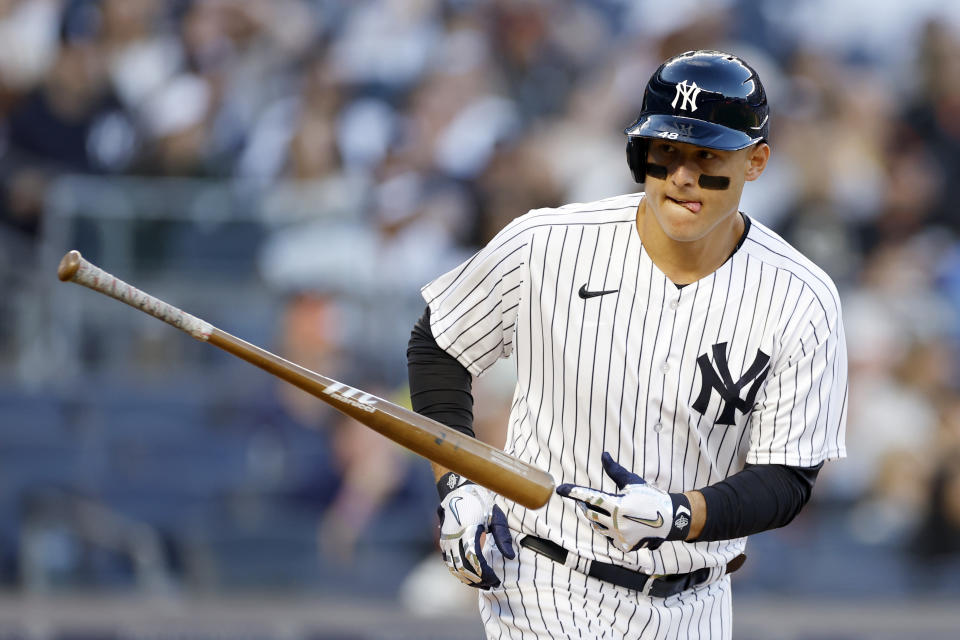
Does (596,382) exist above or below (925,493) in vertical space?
below

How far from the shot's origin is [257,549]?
214 inches

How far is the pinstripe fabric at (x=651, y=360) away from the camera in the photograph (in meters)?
2.30

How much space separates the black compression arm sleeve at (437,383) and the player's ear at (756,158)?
0.69 metres

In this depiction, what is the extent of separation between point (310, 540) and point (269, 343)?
2.91ft

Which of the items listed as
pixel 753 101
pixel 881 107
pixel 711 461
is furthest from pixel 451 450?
pixel 881 107

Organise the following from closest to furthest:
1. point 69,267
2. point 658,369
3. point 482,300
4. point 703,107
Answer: point 69,267
point 703,107
point 658,369
point 482,300

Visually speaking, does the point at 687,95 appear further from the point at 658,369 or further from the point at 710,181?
the point at 658,369

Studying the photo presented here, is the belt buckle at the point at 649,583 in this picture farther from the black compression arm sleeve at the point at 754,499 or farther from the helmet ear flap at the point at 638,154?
the helmet ear flap at the point at 638,154

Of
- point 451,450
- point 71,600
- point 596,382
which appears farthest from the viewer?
point 71,600

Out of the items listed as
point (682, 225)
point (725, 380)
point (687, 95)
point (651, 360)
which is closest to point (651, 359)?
point (651, 360)

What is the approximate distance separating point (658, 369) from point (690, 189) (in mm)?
342

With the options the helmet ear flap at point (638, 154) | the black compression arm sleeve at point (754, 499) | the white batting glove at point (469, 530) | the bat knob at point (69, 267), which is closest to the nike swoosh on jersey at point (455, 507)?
the white batting glove at point (469, 530)

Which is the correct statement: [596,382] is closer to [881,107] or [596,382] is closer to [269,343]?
[269,343]

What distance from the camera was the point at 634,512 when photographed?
2.08m
